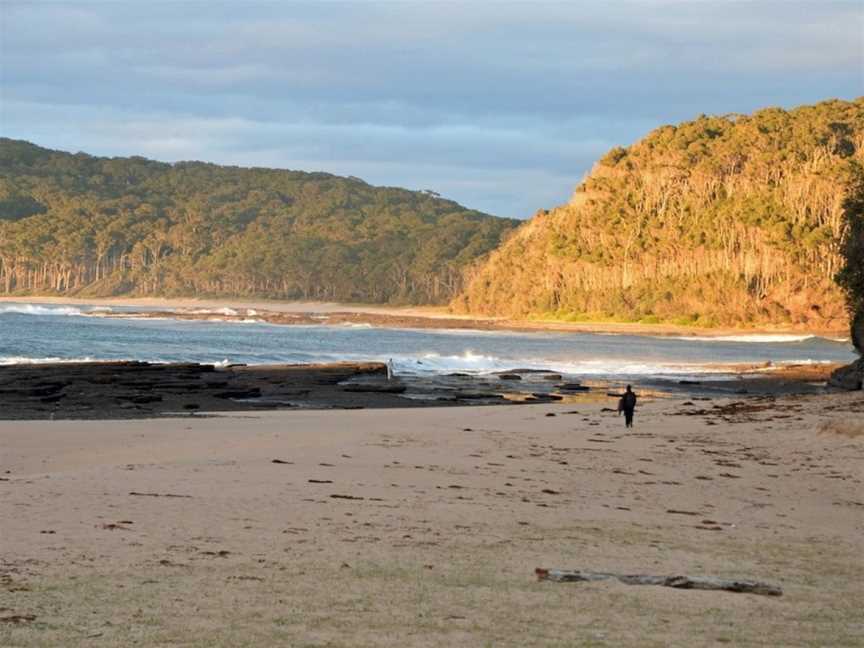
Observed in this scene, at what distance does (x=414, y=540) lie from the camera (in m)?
9.80

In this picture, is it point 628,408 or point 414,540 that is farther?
point 628,408

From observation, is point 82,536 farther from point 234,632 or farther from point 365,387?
point 365,387

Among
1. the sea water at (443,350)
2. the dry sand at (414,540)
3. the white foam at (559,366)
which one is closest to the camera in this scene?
the dry sand at (414,540)

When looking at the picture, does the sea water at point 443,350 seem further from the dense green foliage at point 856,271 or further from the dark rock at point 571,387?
the dense green foliage at point 856,271

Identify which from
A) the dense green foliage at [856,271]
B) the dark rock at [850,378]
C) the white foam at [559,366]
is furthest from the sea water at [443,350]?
the dark rock at [850,378]

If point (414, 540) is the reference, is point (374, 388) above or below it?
below

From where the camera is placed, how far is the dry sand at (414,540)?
711 centimetres

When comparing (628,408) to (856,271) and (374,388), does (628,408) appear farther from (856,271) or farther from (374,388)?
(856,271)

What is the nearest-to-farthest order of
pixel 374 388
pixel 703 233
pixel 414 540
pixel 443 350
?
pixel 414 540
pixel 374 388
pixel 443 350
pixel 703 233

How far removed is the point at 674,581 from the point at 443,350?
194ft

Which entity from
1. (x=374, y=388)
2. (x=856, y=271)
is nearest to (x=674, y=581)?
(x=374, y=388)

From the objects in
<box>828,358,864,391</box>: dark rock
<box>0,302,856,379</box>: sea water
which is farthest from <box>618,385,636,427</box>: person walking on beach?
<box>0,302,856,379</box>: sea water

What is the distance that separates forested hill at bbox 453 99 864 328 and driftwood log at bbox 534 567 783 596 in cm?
9717

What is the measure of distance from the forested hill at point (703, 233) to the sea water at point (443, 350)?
17.6 m
